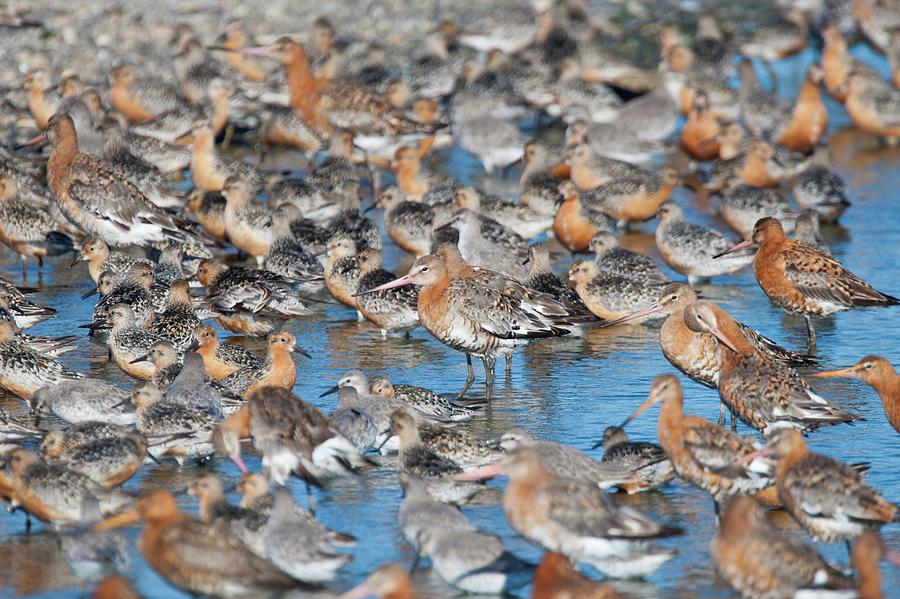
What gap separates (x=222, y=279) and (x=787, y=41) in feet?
50.0

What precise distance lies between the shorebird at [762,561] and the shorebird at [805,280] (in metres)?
5.37

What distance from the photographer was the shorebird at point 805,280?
12.4m

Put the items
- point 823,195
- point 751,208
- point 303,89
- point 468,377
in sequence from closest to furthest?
1. point 468,377
2. point 751,208
3. point 823,195
4. point 303,89

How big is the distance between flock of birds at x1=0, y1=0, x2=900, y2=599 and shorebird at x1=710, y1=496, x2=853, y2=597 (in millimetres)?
14

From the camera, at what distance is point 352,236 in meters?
15.0

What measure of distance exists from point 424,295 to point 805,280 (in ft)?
10.8

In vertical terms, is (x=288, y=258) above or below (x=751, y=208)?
above

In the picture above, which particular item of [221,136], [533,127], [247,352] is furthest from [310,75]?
[247,352]

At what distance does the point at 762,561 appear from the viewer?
23.5 ft

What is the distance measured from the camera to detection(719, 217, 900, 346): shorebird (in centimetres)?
1238

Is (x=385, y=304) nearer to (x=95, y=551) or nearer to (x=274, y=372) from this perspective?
(x=274, y=372)

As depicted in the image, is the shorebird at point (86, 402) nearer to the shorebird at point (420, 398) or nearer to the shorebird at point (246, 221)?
the shorebird at point (420, 398)

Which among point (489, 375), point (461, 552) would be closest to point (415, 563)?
point (461, 552)

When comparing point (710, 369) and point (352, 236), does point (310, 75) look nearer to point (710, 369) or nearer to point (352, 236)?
point (352, 236)
